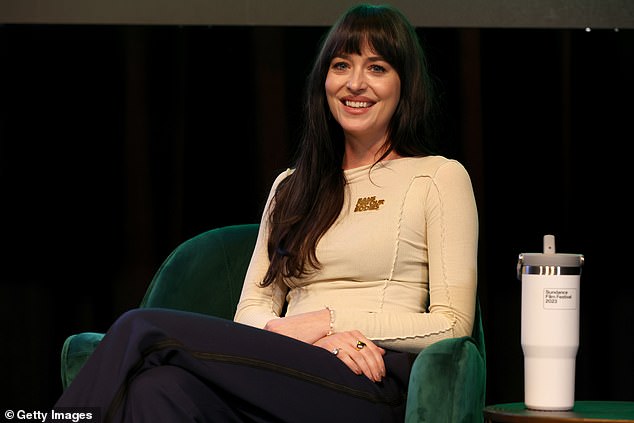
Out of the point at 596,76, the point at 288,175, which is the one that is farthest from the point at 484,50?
the point at 288,175

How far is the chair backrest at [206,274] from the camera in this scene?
2498 mm

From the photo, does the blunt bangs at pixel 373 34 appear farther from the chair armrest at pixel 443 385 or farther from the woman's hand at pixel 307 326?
the chair armrest at pixel 443 385

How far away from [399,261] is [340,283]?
0.15 m

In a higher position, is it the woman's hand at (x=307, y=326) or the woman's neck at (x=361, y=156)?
the woman's neck at (x=361, y=156)

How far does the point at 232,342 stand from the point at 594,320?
1.59 meters

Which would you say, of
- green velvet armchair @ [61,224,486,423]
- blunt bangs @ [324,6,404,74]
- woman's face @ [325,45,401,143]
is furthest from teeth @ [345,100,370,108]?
green velvet armchair @ [61,224,486,423]

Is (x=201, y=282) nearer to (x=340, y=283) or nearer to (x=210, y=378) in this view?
(x=340, y=283)

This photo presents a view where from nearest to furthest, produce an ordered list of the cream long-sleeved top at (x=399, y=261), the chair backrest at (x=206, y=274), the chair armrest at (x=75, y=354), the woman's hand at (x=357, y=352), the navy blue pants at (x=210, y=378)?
the navy blue pants at (x=210, y=378), the woman's hand at (x=357, y=352), the cream long-sleeved top at (x=399, y=261), the chair armrest at (x=75, y=354), the chair backrest at (x=206, y=274)

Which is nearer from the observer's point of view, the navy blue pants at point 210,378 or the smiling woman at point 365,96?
the navy blue pants at point 210,378

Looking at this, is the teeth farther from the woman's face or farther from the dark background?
the dark background

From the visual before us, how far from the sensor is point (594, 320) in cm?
300

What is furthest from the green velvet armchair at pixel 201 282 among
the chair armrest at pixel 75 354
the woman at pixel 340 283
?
the woman at pixel 340 283

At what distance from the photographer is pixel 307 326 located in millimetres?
2062

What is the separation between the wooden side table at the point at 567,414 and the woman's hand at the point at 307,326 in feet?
1.30
